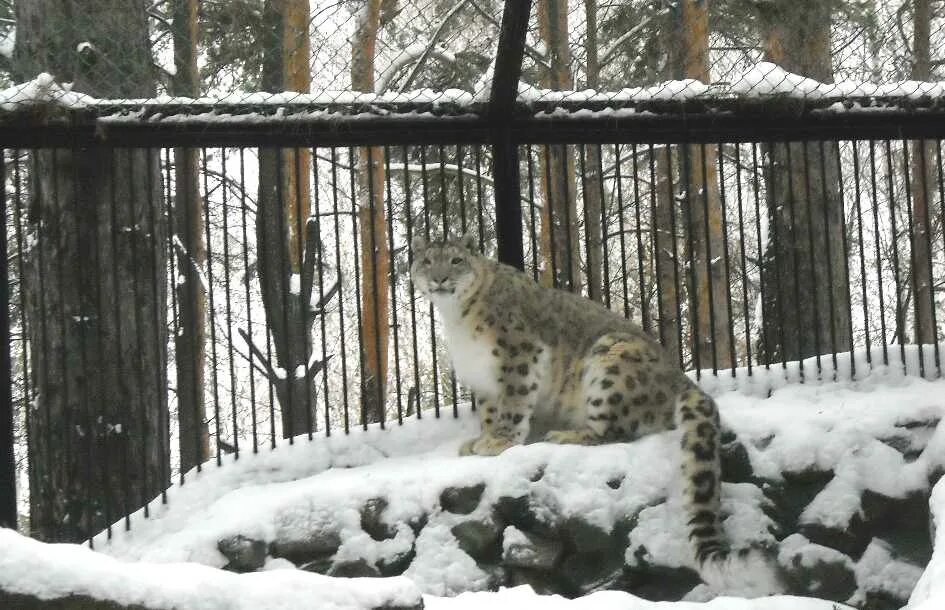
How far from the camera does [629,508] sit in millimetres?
5695

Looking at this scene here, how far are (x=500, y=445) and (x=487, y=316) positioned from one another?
2.42 feet

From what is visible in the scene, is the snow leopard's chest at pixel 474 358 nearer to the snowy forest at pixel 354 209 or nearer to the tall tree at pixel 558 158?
the snowy forest at pixel 354 209

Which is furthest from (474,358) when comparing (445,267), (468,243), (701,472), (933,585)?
(933,585)

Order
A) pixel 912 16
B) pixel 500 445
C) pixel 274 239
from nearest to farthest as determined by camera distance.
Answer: pixel 500 445 → pixel 912 16 → pixel 274 239

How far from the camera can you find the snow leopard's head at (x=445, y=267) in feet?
21.4

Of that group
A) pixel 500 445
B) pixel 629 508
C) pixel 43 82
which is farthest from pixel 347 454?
pixel 43 82

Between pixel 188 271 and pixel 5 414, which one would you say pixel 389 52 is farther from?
pixel 188 271

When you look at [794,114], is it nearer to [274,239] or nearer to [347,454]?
[347,454]

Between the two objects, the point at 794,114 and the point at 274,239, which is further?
the point at 274,239

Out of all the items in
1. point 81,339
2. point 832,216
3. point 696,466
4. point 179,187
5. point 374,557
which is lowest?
point 374,557

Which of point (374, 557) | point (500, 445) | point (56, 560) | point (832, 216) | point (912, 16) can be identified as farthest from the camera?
point (832, 216)

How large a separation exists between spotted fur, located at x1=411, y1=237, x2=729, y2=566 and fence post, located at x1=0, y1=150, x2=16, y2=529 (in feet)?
7.15

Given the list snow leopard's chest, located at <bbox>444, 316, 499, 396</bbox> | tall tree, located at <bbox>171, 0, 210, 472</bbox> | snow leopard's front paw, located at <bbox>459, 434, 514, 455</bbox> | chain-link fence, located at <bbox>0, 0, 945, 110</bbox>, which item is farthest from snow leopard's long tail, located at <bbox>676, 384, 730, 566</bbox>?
tall tree, located at <bbox>171, 0, 210, 472</bbox>

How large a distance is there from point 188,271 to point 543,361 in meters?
3.95
